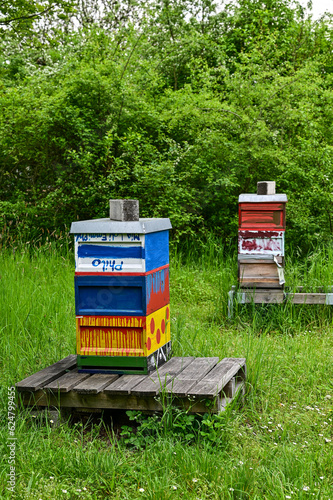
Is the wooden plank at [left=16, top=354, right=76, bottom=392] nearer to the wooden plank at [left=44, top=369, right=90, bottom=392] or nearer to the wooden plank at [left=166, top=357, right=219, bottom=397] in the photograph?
the wooden plank at [left=44, top=369, right=90, bottom=392]

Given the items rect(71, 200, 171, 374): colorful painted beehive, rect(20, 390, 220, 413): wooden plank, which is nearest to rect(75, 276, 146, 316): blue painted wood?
rect(71, 200, 171, 374): colorful painted beehive

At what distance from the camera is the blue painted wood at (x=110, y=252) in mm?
3309

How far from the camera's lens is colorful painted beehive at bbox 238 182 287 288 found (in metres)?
5.71

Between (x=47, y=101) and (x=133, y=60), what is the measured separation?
5.68 feet

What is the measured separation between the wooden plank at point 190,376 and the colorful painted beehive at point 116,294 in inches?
8.6

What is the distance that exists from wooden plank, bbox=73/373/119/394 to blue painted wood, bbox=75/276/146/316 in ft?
1.24

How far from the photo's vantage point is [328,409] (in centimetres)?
355

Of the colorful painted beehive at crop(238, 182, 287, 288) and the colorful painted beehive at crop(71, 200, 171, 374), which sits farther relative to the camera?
the colorful painted beehive at crop(238, 182, 287, 288)

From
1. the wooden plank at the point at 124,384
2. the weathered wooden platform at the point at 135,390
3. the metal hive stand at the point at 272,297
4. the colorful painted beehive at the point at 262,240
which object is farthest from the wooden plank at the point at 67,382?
the colorful painted beehive at the point at 262,240

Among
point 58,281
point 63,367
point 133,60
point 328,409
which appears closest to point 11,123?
point 133,60

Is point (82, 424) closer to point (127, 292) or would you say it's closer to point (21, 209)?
point (127, 292)

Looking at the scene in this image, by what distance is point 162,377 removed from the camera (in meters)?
3.34

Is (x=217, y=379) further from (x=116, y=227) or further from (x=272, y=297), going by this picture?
(x=272, y=297)

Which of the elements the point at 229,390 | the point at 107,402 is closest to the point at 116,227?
the point at 107,402
